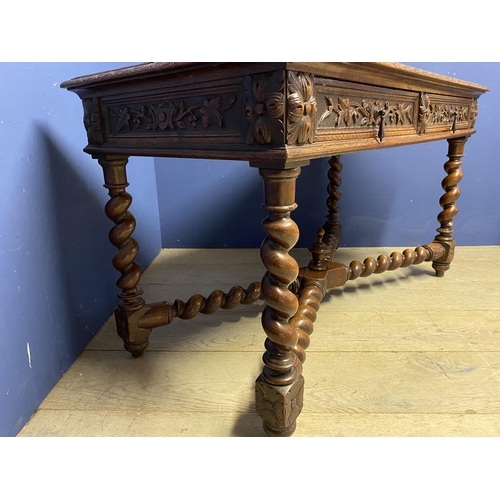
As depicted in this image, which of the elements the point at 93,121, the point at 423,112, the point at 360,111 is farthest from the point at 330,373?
the point at 93,121

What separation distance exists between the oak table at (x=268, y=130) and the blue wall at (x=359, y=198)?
79 centimetres

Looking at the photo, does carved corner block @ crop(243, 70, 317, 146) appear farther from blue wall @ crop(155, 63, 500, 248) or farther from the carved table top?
blue wall @ crop(155, 63, 500, 248)

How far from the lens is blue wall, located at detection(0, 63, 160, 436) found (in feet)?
2.88

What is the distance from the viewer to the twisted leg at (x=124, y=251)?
1060 mm

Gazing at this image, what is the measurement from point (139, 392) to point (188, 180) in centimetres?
120

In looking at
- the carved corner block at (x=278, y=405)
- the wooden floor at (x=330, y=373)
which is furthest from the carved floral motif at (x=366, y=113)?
the wooden floor at (x=330, y=373)

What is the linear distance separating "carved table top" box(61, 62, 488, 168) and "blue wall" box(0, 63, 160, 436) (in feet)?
0.42

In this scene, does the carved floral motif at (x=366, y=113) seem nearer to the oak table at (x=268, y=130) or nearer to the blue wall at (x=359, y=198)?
the oak table at (x=268, y=130)

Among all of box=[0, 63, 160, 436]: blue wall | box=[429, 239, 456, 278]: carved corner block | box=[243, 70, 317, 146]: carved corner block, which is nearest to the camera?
box=[243, 70, 317, 146]: carved corner block

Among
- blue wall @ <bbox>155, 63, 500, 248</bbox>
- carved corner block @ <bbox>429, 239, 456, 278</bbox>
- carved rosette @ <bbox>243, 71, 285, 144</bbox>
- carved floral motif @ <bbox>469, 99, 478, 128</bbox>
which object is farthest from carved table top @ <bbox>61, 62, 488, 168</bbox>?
blue wall @ <bbox>155, 63, 500, 248</bbox>

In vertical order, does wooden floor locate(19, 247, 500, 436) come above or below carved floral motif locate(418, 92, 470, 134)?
below

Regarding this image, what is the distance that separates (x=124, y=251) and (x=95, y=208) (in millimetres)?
274

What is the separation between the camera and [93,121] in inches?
38.7

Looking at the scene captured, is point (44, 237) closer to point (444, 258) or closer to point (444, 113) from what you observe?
point (444, 113)
